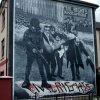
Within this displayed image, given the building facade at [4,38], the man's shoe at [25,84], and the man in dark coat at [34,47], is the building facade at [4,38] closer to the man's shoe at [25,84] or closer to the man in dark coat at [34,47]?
the man's shoe at [25,84]

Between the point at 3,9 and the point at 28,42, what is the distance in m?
5.95

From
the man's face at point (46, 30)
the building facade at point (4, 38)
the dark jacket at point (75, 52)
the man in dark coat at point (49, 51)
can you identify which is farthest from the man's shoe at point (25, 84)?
the man's face at point (46, 30)

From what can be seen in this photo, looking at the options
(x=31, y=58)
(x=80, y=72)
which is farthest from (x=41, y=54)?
(x=80, y=72)

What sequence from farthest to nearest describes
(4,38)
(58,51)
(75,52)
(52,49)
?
(75,52) → (4,38) → (58,51) → (52,49)

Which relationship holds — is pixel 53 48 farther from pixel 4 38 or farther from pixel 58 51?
pixel 4 38

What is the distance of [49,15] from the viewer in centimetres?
2902

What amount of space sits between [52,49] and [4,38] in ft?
16.0

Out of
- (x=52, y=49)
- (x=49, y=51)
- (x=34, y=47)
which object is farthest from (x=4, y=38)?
(x=52, y=49)

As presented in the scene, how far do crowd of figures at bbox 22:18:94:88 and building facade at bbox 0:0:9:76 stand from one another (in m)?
2.02

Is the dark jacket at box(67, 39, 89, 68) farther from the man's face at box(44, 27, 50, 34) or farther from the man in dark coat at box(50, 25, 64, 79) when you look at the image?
the man's face at box(44, 27, 50, 34)

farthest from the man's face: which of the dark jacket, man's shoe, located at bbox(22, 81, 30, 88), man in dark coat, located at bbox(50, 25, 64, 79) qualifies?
man's shoe, located at bbox(22, 81, 30, 88)

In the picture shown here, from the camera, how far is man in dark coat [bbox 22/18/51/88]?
27.0 m

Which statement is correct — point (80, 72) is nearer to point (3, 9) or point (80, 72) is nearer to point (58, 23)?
point (58, 23)

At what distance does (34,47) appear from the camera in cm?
2741
